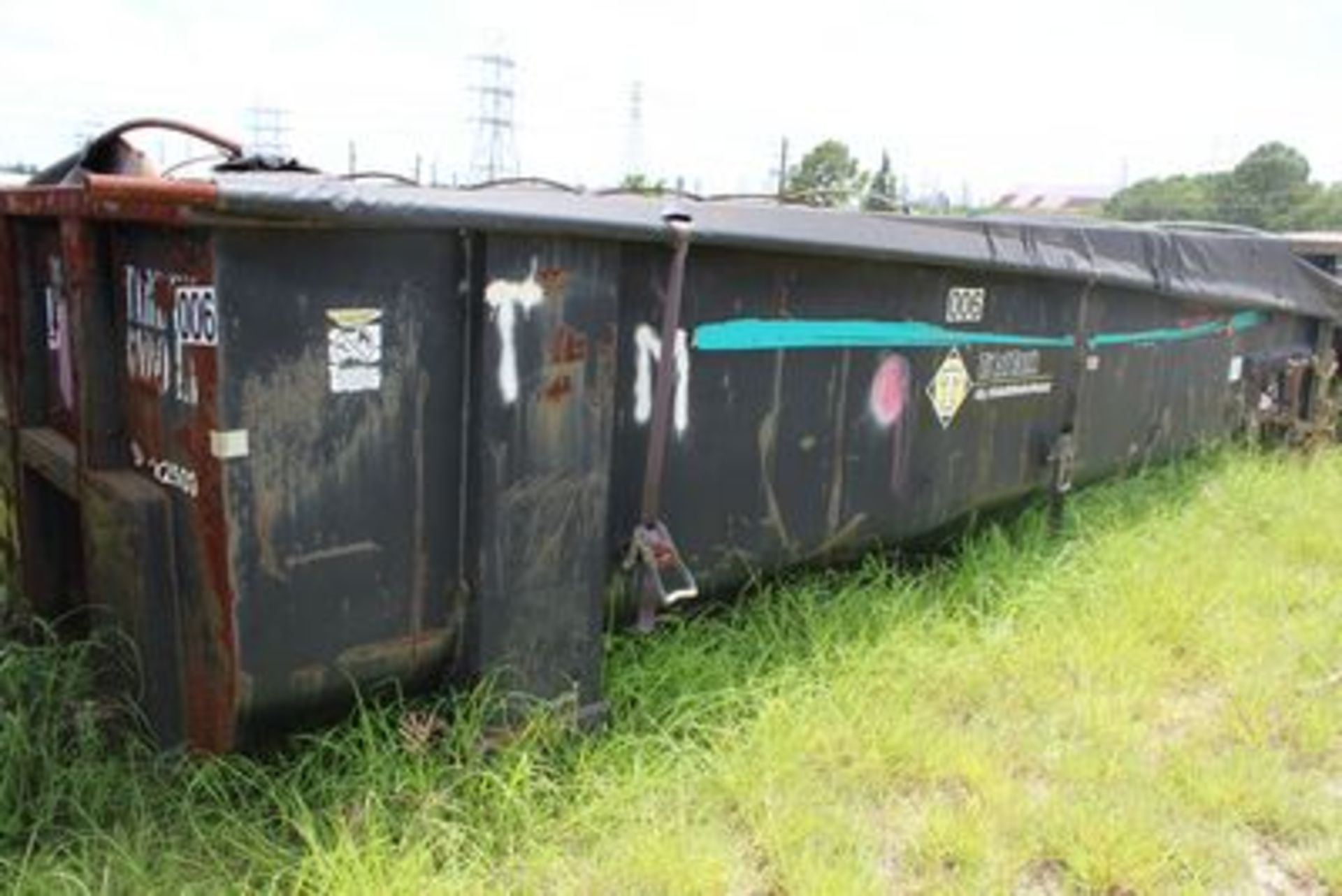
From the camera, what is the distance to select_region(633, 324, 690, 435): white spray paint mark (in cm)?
275

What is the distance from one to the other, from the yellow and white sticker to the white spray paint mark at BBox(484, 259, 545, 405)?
5.38 ft

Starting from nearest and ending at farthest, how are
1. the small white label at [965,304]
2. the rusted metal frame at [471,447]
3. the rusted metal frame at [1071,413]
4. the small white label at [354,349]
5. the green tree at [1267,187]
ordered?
the small white label at [354,349], the rusted metal frame at [471,447], the small white label at [965,304], the rusted metal frame at [1071,413], the green tree at [1267,187]

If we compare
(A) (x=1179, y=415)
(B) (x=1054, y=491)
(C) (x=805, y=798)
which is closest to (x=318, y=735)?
(C) (x=805, y=798)

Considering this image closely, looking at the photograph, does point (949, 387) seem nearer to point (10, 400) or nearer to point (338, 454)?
point (338, 454)

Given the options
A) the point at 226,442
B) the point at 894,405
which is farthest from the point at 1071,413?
the point at 226,442

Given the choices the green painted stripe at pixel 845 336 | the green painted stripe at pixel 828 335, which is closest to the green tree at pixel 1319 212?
the green painted stripe at pixel 845 336

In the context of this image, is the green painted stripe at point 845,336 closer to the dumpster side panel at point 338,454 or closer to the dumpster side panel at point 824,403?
the dumpster side panel at point 824,403

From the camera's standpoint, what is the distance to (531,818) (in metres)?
2.43

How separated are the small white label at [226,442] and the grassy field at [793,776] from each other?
67 cm

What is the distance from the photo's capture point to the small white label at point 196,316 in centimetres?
207

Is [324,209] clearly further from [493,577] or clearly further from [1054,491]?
[1054,491]

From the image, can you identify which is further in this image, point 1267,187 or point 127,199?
point 1267,187

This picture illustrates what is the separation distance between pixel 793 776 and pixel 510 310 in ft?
3.97

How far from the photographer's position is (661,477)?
112 inches
